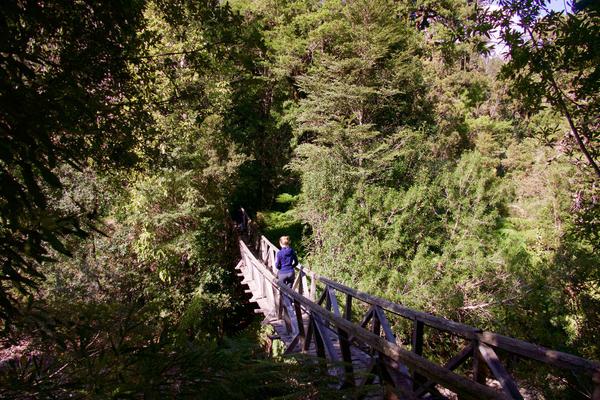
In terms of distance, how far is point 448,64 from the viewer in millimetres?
20750

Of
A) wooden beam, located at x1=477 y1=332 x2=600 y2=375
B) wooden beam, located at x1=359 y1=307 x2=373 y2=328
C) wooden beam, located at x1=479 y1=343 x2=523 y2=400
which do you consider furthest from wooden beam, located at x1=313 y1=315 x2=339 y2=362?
wooden beam, located at x1=477 y1=332 x2=600 y2=375

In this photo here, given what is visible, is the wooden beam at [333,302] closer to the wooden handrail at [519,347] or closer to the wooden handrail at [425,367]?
the wooden handrail at [425,367]

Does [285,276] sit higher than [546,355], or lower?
lower

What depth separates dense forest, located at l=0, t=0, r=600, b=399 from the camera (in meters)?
2.32

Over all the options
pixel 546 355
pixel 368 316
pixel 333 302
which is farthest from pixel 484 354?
pixel 333 302

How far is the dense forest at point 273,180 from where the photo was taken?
7.61ft

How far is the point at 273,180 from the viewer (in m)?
18.5

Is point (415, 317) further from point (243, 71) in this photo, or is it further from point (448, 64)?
point (448, 64)

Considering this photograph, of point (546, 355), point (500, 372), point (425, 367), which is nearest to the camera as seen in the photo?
point (546, 355)

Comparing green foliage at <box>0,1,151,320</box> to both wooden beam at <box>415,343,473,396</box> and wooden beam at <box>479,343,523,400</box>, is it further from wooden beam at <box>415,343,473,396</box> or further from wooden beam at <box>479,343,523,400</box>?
wooden beam at <box>479,343,523,400</box>

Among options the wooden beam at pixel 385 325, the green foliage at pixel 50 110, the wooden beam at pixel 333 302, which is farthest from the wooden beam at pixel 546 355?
the wooden beam at pixel 333 302

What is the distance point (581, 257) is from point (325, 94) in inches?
356

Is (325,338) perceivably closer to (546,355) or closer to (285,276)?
(546,355)

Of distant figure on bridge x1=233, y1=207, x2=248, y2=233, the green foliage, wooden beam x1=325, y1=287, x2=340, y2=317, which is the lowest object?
wooden beam x1=325, y1=287, x2=340, y2=317
